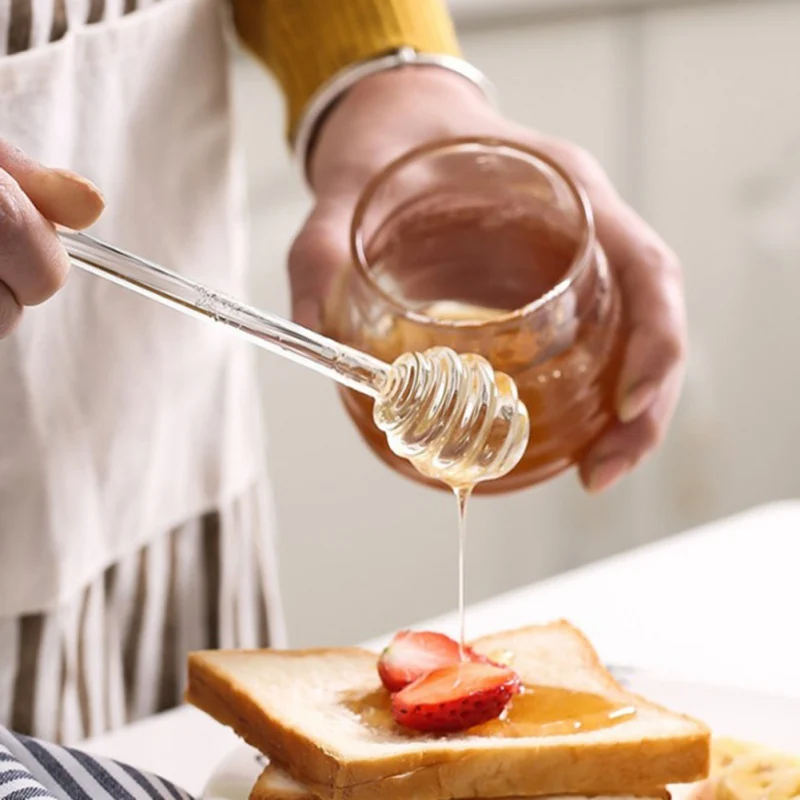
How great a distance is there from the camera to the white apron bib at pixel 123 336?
86 centimetres

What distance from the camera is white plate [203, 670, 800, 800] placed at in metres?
0.78

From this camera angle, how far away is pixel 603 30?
6.41 feet

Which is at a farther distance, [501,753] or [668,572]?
[668,572]

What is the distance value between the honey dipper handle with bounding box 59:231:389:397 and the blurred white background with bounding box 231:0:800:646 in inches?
43.7

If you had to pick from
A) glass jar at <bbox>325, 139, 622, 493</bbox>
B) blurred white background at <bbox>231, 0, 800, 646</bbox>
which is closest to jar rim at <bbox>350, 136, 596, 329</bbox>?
glass jar at <bbox>325, 139, 622, 493</bbox>

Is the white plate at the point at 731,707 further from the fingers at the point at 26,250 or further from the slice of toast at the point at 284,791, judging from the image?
the fingers at the point at 26,250

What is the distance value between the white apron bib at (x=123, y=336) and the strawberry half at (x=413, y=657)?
0.83 feet

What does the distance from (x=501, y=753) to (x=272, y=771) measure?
0.11 meters

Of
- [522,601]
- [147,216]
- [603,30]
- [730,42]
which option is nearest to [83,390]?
[147,216]

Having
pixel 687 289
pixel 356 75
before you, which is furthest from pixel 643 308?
pixel 687 289

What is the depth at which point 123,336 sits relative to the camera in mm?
921

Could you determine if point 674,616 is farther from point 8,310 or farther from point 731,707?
point 8,310

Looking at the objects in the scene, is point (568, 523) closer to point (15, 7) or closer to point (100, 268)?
point (15, 7)

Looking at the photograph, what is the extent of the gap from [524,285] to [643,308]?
0.07 meters
